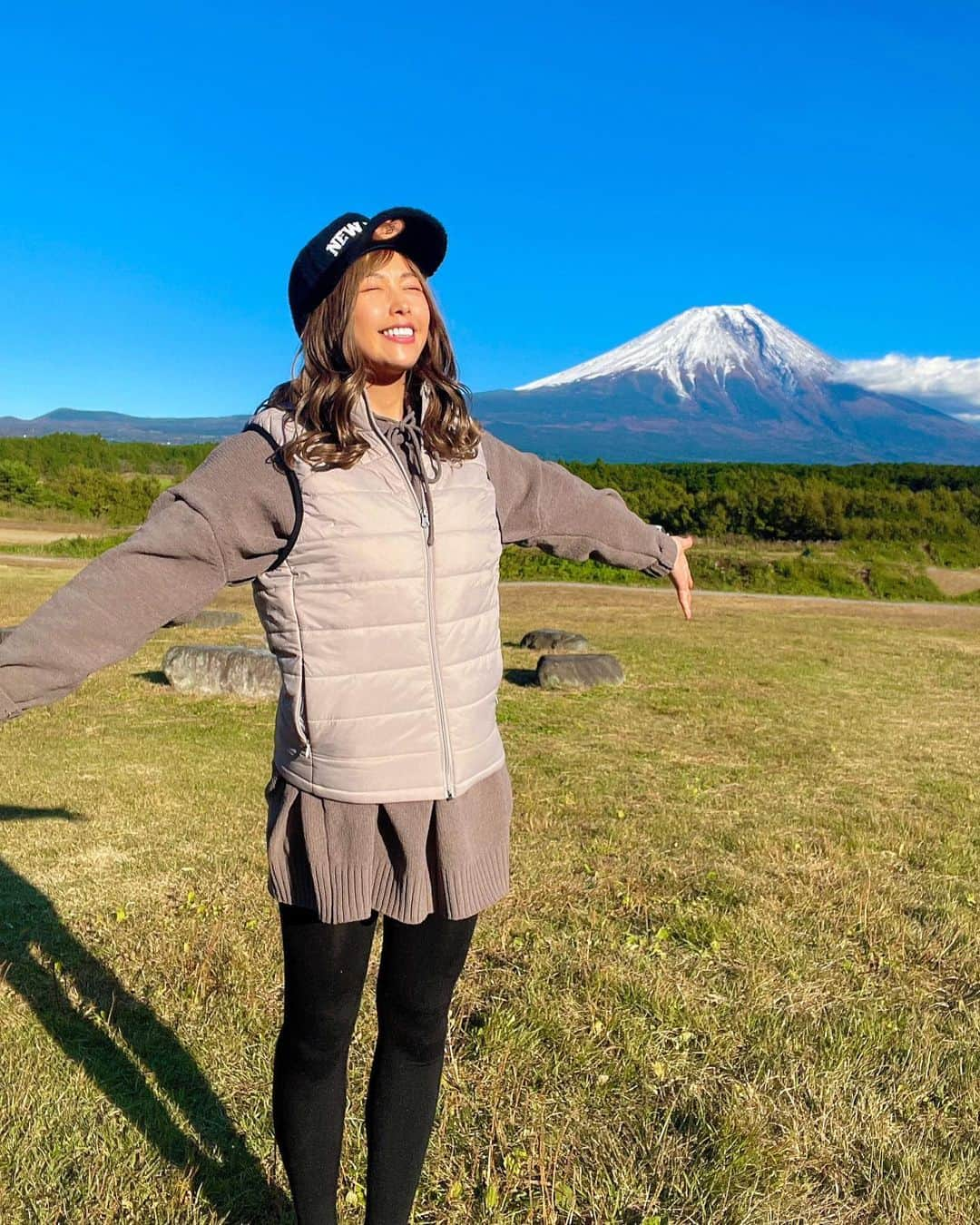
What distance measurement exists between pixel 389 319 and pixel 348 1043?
148 centimetres

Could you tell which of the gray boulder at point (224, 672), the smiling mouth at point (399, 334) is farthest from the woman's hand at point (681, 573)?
the gray boulder at point (224, 672)

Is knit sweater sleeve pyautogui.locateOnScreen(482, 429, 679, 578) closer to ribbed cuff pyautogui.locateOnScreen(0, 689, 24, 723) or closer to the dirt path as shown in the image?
ribbed cuff pyautogui.locateOnScreen(0, 689, 24, 723)

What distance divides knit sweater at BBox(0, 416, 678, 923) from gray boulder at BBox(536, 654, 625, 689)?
27.7 ft

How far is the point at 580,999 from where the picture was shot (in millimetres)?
3535

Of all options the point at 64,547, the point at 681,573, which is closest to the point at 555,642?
the point at 681,573

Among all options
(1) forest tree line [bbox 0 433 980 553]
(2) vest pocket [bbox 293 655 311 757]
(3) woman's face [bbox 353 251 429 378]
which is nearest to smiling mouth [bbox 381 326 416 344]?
(3) woman's face [bbox 353 251 429 378]

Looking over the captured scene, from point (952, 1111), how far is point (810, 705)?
7251 millimetres

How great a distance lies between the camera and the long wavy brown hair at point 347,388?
1.80 m

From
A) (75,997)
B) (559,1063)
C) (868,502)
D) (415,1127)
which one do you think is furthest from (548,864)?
(868,502)

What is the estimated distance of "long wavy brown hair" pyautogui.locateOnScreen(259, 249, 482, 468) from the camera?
1797 millimetres

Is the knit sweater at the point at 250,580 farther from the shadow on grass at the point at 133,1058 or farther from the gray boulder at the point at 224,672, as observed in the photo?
the gray boulder at the point at 224,672

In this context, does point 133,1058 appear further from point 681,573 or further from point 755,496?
point 755,496

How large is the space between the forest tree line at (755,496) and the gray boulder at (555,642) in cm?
1763

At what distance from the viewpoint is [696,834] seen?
219 inches
